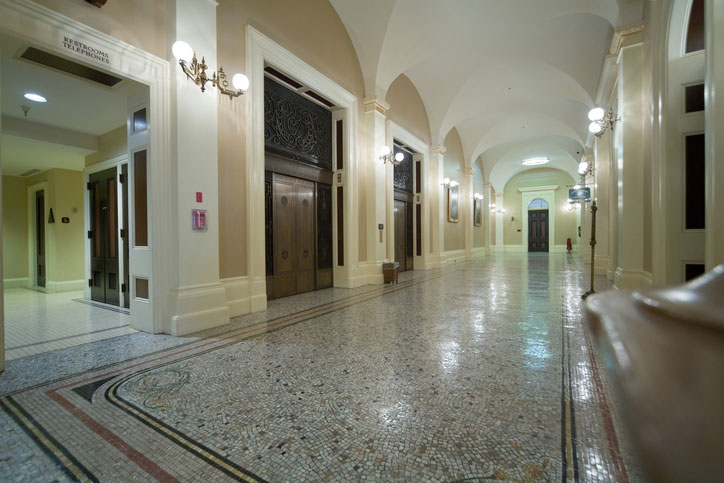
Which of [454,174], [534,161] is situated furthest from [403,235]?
[534,161]

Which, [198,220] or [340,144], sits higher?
[340,144]

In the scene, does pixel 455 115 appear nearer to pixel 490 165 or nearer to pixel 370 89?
pixel 370 89

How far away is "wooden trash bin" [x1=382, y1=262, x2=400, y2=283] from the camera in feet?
24.6

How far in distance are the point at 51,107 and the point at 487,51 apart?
30.8 feet

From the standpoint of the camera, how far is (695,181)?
385cm

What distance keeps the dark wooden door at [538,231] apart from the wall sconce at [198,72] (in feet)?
83.5

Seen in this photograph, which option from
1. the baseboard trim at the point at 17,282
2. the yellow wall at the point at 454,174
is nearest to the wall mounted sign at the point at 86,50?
the baseboard trim at the point at 17,282

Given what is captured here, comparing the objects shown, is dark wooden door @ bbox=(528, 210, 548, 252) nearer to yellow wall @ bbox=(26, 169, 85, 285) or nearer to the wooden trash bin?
the wooden trash bin

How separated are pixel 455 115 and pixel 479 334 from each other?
32.1 feet

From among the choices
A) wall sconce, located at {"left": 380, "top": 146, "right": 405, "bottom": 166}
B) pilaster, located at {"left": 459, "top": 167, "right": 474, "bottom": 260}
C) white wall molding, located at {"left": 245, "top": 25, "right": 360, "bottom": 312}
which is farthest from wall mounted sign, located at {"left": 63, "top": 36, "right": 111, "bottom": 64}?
pilaster, located at {"left": 459, "top": 167, "right": 474, "bottom": 260}

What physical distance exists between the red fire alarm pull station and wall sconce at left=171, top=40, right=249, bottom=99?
1.52 metres

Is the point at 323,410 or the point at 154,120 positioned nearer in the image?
the point at 323,410

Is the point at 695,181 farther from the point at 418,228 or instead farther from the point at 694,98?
the point at 418,228

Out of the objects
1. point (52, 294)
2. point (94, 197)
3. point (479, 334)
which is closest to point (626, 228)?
point (479, 334)
